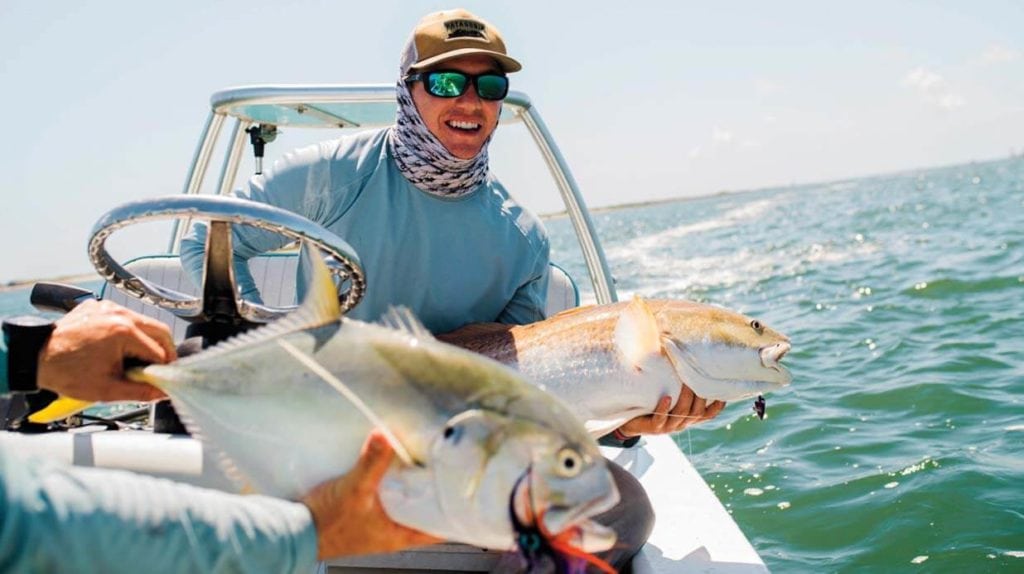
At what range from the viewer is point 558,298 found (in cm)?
388

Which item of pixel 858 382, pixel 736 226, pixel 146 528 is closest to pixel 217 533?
pixel 146 528

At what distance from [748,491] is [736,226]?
3082cm

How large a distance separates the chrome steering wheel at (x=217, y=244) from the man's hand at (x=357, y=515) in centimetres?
66

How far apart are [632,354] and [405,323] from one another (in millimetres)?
1461

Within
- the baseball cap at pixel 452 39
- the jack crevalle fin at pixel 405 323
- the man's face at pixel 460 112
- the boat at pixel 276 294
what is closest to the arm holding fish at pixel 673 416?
the boat at pixel 276 294

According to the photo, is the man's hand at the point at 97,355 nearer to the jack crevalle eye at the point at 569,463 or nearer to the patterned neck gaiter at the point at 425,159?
the jack crevalle eye at the point at 569,463

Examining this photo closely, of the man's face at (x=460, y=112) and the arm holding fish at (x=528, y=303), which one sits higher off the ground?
the man's face at (x=460, y=112)

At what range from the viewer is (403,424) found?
1.28 m

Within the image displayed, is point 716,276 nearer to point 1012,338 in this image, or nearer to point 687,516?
point 1012,338

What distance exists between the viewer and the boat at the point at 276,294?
5.44 ft

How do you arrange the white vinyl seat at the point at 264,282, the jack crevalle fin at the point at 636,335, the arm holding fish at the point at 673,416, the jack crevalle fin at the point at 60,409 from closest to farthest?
the jack crevalle fin at the point at 60,409
the jack crevalle fin at the point at 636,335
the arm holding fish at the point at 673,416
the white vinyl seat at the point at 264,282

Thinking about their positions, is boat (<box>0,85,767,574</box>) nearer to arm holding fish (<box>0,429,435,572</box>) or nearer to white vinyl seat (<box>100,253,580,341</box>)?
white vinyl seat (<box>100,253,580,341</box>)

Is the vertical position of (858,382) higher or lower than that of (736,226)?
higher

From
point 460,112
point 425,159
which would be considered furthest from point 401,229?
point 460,112
